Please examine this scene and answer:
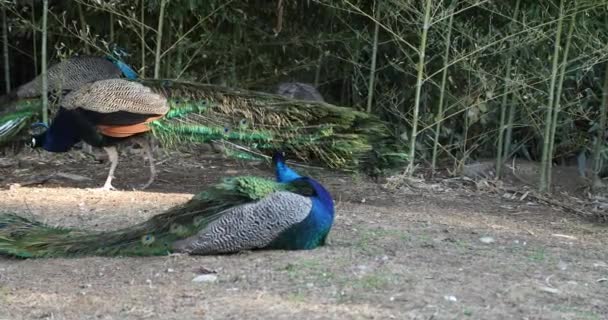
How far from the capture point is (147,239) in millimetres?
4371

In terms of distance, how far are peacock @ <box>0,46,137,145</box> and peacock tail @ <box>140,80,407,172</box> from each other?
0.94m

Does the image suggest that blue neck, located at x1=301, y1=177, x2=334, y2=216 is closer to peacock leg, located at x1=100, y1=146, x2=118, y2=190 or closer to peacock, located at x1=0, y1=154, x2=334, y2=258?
peacock, located at x1=0, y1=154, x2=334, y2=258

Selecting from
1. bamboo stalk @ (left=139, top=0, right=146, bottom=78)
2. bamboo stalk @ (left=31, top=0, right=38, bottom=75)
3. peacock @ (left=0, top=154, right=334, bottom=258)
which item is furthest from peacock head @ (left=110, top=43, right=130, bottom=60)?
peacock @ (left=0, top=154, right=334, bottom=258)

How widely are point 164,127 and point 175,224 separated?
203 centimetres

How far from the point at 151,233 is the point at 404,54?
4.34m

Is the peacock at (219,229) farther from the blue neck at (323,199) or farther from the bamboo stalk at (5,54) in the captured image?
the bamboo stalk at (5,54)

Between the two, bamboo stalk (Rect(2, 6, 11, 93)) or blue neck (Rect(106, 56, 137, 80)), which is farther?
bamboo stalk (Rect(2, 6, 11, 93))

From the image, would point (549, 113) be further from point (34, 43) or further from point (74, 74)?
point (34, 43)

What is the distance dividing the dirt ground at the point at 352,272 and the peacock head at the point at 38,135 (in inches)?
18.8

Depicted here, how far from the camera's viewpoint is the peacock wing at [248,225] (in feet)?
14.1

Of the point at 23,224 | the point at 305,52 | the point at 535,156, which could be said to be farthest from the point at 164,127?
the point at 535,156

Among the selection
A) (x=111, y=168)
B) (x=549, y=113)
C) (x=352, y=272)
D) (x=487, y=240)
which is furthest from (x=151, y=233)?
(x=549, y=113)

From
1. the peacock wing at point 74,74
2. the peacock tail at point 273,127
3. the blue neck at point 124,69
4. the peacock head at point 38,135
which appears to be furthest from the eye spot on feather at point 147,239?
the peacock wing at point 74,74

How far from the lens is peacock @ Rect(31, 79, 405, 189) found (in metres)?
5.97
